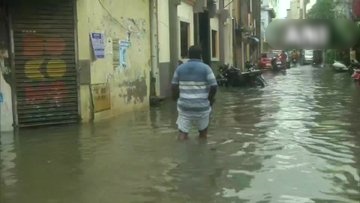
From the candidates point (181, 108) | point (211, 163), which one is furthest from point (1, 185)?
point (181, 108)

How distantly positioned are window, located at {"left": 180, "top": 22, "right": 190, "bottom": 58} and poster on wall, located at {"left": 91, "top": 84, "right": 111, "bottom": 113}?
7427mm

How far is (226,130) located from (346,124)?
2250mm

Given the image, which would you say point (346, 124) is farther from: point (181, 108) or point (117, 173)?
point (117, 173)

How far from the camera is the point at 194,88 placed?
854 cm

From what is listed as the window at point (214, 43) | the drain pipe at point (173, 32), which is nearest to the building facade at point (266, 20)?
the window at point (214, 43)

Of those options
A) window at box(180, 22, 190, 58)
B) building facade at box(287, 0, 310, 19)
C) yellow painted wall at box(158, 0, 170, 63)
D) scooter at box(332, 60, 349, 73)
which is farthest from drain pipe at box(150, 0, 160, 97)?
scooter at box(332, 60, 349, 73)

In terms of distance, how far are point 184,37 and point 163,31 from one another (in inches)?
123

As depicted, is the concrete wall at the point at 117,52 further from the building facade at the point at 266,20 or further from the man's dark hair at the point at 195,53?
the man's dark hair at the point at 195,53

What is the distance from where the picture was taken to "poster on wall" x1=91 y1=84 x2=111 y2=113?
11820mm

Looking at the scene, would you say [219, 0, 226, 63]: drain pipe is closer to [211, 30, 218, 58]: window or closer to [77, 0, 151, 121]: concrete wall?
[211, 30, 218, 58]: window

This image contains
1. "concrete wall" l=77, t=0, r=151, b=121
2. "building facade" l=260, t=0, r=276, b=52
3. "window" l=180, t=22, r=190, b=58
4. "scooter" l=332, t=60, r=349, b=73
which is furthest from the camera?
"scooter" l=332, t=60, r=349, b=73

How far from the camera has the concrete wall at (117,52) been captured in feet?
37.7

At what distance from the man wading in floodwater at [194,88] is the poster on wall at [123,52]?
458 centimetres

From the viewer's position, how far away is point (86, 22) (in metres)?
11.4
